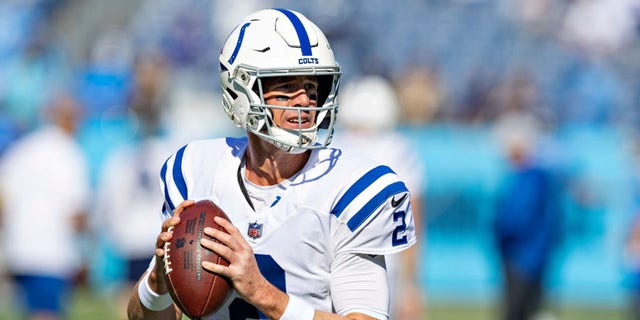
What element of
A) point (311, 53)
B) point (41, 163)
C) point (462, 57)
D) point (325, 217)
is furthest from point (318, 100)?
point (462, 57)

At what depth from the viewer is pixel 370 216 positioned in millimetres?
3322

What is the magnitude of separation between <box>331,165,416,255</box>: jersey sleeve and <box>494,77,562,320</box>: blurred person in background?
5464mm

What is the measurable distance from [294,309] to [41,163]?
4583 millimetres

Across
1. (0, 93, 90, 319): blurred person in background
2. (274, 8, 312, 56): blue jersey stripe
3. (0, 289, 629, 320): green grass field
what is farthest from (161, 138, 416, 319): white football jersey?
(0, 289, 629, 320): green grass field

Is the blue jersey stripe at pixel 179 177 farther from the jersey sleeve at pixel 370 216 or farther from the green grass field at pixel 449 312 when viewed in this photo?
the green grass field at pixel 449 312

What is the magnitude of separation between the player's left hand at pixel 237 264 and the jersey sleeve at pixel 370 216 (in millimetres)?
320

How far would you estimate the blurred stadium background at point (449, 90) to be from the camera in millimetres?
11219

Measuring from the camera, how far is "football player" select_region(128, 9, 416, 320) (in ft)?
10.9

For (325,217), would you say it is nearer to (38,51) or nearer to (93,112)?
(93,112)

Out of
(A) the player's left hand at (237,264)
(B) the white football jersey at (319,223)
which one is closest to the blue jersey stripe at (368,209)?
(B) the white football jersey at (319,223)

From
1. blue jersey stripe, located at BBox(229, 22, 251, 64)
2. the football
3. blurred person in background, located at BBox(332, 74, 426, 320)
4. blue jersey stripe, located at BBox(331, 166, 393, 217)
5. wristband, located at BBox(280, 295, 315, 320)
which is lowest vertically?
blurred person in background, located at BBox(332, 74, 426, 320)

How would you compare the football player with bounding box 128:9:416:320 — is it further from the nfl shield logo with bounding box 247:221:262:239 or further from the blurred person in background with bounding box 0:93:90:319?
the blurred person in background with bounding box 0:93:90:319

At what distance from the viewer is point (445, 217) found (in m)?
11.5

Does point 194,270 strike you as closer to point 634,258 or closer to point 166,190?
point 166,190
